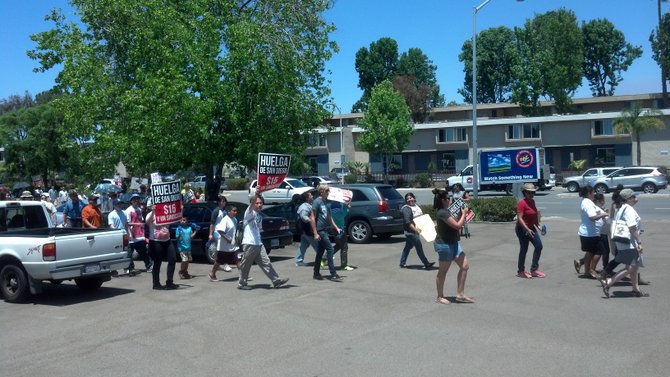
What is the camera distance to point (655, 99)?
71.5 meters

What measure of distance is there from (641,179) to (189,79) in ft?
96.6

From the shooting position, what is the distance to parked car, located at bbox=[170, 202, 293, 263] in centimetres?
1620

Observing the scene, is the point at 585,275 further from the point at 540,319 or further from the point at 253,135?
the point at 253,135

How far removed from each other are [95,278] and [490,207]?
14674 millimetres

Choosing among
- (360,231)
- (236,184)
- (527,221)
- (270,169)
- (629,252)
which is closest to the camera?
(629,252)

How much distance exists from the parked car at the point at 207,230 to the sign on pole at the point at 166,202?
2567 millimetres

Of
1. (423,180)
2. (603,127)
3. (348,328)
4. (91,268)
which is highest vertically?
(603,127)

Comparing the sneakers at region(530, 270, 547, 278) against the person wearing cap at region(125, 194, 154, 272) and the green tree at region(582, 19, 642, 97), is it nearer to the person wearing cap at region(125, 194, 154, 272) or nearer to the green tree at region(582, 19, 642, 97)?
the person wearing cap at region(125, 194, 154, 272)

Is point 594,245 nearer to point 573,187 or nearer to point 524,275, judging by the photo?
point 524,275

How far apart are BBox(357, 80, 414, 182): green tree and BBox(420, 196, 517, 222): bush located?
110ft

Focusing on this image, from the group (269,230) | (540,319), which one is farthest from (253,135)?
(540,319)

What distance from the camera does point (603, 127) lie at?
184ft

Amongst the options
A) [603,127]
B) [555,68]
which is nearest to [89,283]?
[603,127]

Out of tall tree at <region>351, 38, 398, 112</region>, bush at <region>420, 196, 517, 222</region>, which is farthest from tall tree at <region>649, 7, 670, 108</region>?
bush at <region>420, 196, 517, 222</region>
